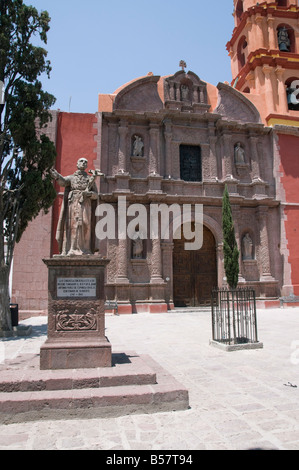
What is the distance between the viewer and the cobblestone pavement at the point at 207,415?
2977 mm

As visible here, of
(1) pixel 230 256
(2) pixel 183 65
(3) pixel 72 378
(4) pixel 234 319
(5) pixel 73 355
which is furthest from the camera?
(2) pixel 183 65

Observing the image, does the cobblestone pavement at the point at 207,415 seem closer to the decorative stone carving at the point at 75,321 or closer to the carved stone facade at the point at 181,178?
the decorative stone carving at the point at 75,321

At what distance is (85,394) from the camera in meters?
3.77

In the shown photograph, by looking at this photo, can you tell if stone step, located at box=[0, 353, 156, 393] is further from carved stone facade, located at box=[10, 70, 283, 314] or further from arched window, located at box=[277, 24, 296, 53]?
arched window, located at box=[277, 24, 296, 53]

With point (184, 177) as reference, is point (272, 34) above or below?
above

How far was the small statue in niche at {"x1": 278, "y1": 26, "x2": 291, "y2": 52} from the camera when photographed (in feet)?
60.8

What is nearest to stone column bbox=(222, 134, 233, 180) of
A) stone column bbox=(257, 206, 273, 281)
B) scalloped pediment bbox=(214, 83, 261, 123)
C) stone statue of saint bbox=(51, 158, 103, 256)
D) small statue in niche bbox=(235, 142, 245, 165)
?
small statue in niche bbox=(235, 142, 245, 165)

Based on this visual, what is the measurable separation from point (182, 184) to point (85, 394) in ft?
41.5

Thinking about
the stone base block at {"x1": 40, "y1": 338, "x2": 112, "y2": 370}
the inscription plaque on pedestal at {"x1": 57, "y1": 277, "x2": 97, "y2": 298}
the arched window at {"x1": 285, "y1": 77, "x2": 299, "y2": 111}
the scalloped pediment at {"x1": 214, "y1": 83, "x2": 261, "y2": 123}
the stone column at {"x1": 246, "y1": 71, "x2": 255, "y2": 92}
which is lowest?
the stone base block at {"x1": 40, "y1": 338, "x2": 112, "y2": 370}

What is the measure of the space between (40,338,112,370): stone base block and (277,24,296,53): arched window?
19890 millimetres

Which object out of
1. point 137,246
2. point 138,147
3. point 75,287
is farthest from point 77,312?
point 138,147

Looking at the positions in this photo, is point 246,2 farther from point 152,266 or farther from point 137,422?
point 137,422

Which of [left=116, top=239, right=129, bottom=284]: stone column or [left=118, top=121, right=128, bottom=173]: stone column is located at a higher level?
[left=118, top=121, right=128, bottom=173]: stone column

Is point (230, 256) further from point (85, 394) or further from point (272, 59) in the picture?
point (272, 59)
